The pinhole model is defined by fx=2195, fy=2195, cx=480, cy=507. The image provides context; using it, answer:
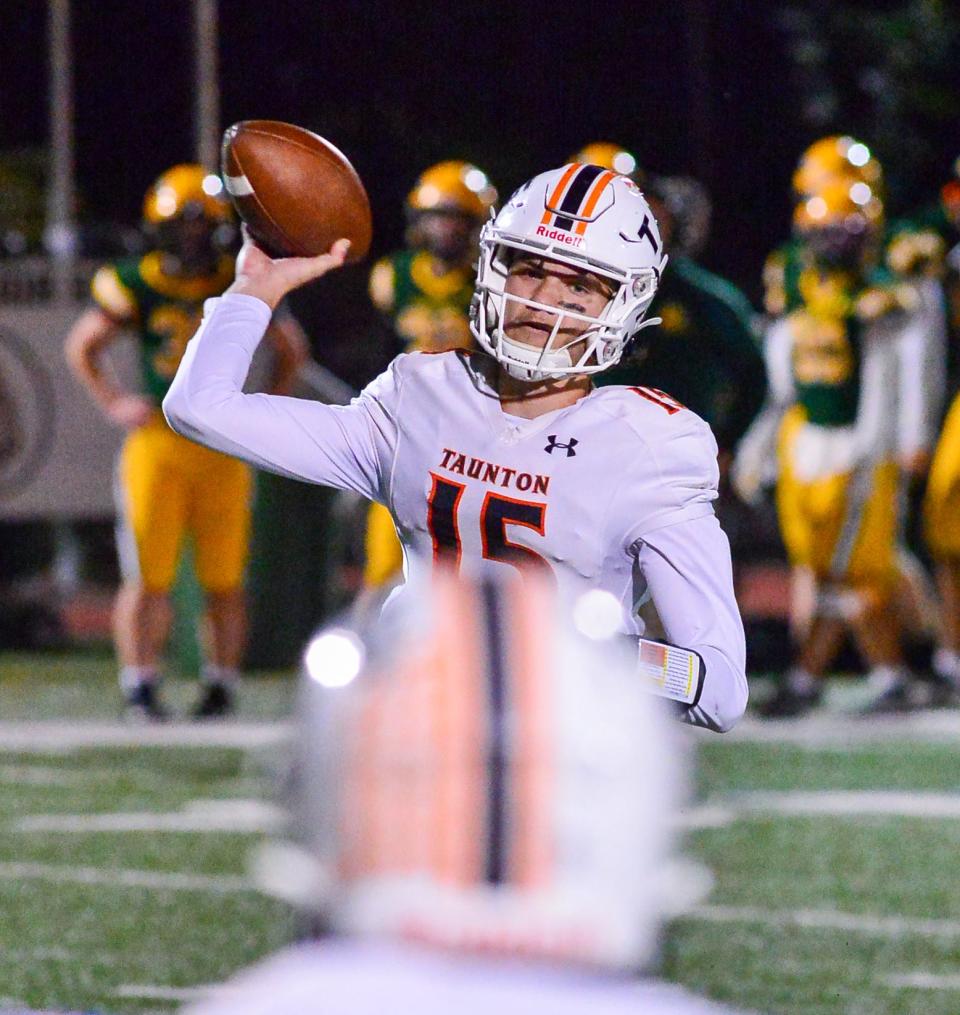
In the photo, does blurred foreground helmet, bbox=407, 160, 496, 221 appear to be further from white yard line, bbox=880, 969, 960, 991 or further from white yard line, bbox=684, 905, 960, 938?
white yard line, bbox=880, 969, 960, 991

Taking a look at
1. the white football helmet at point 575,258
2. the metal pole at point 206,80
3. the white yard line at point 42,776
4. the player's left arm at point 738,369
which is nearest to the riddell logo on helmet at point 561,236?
the white football helmet at point 575,258

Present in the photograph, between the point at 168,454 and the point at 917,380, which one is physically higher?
the point at 917,380

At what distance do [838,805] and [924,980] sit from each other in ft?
5.87

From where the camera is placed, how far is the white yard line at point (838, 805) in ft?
18.4

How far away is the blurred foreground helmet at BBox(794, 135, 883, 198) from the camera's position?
24.6 ft

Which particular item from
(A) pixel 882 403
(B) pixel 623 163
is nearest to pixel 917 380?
(A) pixel 882 403

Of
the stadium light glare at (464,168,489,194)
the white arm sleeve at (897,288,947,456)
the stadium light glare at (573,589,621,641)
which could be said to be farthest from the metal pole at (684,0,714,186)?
the stadium light glare at (573,589,621,641)

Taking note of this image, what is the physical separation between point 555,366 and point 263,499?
6.44 m

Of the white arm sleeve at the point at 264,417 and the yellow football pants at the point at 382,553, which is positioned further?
the yellow football pants at the point at 382,553

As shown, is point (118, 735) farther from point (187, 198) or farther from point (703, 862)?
point (703, 862)

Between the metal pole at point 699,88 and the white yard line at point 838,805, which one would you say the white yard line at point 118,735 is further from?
the metal pole at point 699,88

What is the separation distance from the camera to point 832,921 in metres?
4.47

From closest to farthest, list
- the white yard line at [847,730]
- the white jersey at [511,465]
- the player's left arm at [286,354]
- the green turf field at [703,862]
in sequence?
the white jersey at [511,465]
the green turf field at [703,862]
the white yard line at [847,730]
the player's left arm at [286,354]

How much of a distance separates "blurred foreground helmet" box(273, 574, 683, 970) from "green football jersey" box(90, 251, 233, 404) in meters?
6.19
